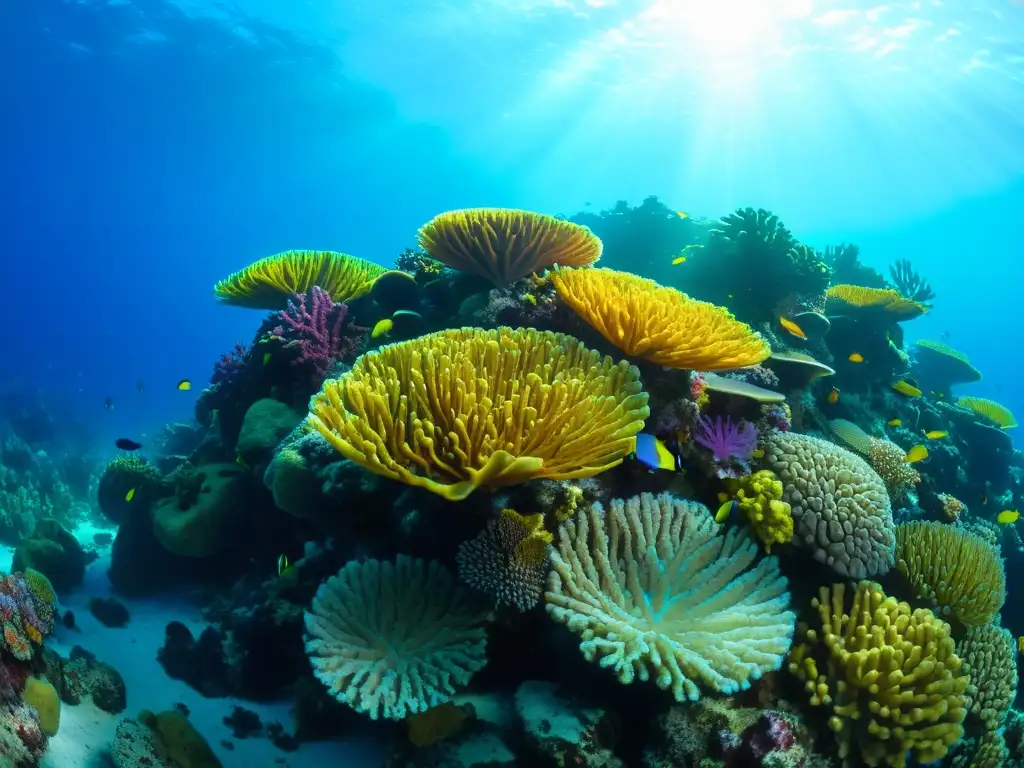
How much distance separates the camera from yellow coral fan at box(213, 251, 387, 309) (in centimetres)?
707

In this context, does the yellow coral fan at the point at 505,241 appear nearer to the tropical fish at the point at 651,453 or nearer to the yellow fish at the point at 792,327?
the tropical fish at the point at 651,453

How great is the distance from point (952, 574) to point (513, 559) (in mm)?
3468

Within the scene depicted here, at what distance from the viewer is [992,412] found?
12.2 m

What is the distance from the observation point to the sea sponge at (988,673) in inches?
160

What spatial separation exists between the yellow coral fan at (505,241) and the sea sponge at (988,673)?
474cm

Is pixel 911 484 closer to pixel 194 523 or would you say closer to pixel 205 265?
pixel 194 523

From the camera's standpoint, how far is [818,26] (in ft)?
84.2

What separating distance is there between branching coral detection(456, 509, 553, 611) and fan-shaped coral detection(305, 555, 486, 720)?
0.42 m

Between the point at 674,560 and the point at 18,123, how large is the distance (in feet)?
214

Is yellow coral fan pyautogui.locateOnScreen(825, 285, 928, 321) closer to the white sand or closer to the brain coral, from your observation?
the brain coral

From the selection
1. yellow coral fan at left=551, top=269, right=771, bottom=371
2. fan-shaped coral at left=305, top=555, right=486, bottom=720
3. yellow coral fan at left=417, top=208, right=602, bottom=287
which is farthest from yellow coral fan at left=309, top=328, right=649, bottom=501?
yellow coral fan at left=417, top=208, right=602, bottom=287

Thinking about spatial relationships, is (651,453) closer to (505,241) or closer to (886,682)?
(886,682)

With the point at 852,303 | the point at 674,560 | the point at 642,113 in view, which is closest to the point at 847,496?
the point at 674,560

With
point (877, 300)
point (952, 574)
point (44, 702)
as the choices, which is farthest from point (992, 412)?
point (44, 702)
